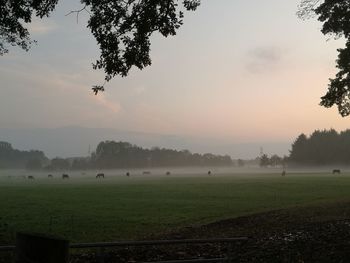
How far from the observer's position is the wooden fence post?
505 cm

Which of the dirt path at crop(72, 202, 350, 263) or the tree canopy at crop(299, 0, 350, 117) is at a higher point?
the tree canopy at crop(299, 0, 350, 117)

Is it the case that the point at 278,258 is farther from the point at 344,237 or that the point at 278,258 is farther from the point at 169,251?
the point at 169,251

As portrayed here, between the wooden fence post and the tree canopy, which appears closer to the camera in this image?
the wooden fence post

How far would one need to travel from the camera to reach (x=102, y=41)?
14.1 meters

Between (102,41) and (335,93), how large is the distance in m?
20.5

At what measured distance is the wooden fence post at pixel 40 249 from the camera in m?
5.05

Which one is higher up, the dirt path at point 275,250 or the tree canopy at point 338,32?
the tree canopy at point 338,32

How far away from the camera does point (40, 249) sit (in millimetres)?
5062

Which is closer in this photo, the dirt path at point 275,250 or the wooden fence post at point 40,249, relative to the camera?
the wooden fence post at point 40,249

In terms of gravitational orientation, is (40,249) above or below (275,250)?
above

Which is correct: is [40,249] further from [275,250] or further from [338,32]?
[338,32]

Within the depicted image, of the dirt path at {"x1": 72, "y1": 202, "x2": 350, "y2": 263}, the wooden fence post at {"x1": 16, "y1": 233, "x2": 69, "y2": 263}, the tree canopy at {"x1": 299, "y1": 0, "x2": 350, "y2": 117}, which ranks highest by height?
the tree canopy at {"x1": 299, "y1": 0, "x2": 350, "y2": 117}

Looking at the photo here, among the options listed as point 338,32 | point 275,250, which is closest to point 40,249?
point 275,250

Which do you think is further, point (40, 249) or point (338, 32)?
point (338, 32)
